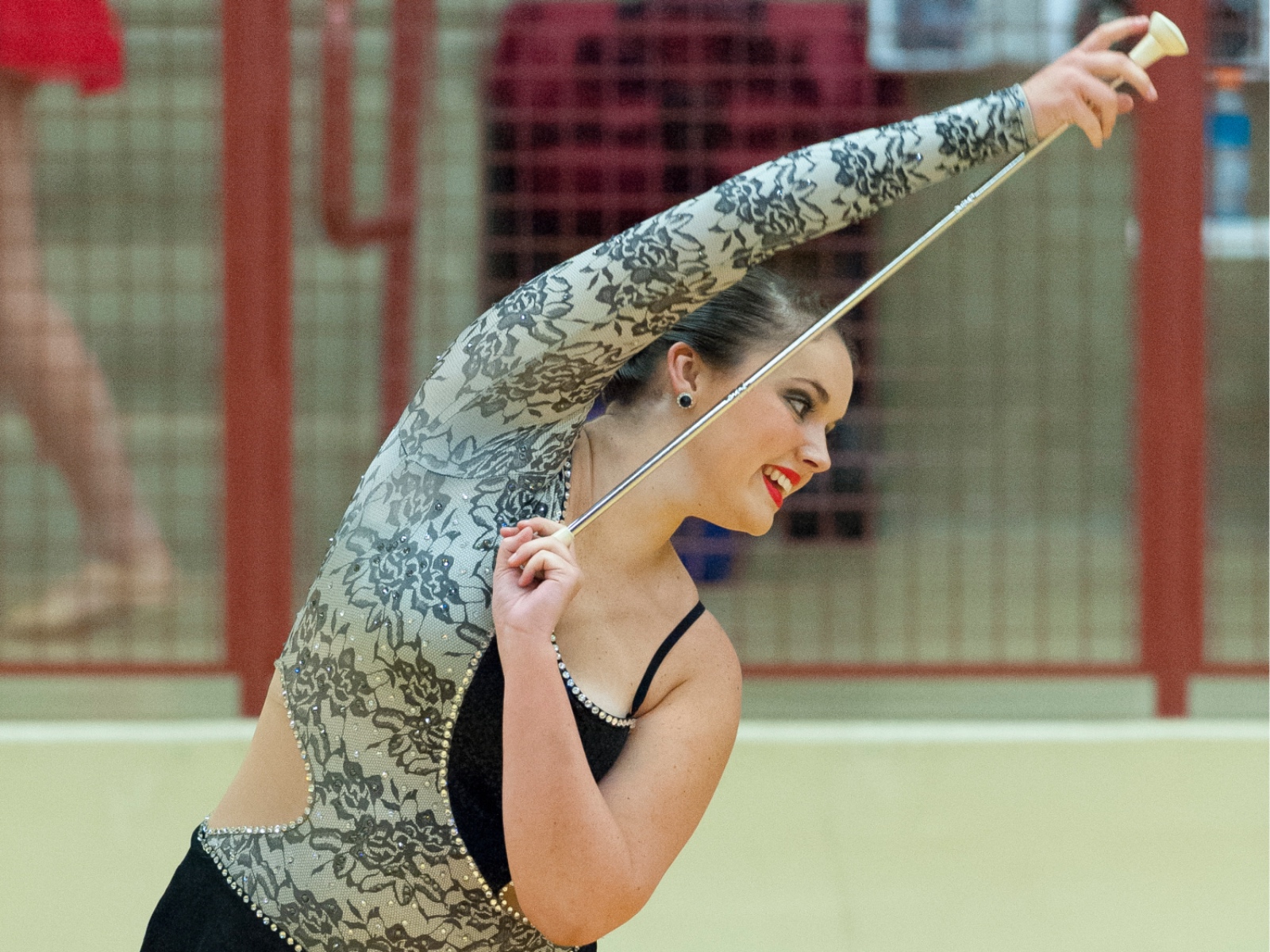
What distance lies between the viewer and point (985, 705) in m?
2.94

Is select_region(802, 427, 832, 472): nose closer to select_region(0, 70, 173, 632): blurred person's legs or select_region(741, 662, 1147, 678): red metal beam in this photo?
select_region(741, 662, 1147, 678): red metal beam

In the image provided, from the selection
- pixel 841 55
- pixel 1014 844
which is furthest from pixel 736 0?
pixel 1014 844

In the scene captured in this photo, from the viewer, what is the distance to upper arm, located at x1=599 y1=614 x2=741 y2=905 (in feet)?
4.46

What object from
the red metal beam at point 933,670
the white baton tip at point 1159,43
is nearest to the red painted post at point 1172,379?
the red metal beam at point 933,670

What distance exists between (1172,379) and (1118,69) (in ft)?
5.24

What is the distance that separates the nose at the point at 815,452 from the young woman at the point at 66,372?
1778 mm

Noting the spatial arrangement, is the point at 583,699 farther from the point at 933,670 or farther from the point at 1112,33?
the point at 933,670

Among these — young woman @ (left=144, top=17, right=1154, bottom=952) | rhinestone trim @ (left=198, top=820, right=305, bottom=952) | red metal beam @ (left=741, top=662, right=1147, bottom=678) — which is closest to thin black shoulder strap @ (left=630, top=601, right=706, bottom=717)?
young woman @ (left=144, top=17, right=1154, bottom=952)

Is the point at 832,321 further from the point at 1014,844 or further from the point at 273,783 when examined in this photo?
the point at 1014,844

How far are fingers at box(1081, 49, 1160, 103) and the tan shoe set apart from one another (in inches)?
81.0

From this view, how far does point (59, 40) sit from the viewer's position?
282 cm

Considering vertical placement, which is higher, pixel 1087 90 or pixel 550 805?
pixel 1087 90

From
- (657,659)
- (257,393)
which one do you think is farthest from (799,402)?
(257,393)

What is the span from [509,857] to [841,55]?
210cm
